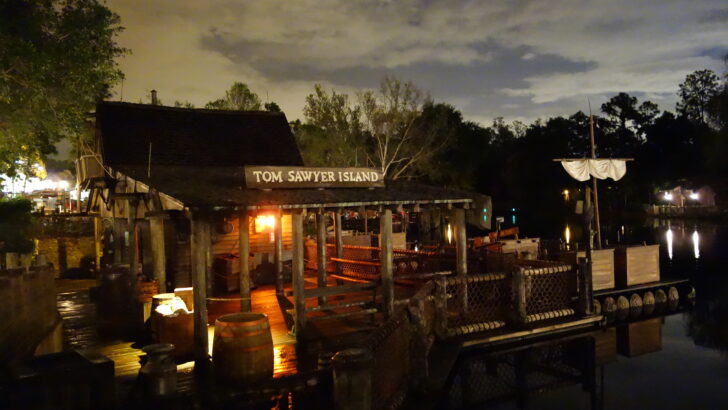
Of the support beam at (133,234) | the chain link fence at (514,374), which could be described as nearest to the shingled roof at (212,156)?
the support beam at (133,234)

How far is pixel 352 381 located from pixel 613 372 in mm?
10256

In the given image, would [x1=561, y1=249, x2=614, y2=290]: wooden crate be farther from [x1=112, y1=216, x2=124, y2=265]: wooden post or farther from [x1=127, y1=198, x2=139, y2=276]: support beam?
[x1=112, y1=216, x2=124, y2=265]: wooden post

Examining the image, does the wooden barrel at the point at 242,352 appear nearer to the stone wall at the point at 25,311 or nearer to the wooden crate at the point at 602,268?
the stone wall at the point at 25,311

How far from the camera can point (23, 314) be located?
11.7 metres

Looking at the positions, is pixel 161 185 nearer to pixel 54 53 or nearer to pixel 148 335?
pixel 148 335

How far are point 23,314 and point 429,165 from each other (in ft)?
117

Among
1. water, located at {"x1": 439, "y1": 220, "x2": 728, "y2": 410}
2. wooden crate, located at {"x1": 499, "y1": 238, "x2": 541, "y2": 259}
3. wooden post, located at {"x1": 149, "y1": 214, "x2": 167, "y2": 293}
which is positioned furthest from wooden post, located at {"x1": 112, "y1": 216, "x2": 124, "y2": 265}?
wooden crate, located at {"x1": 499, "y1": 238, "x2": 541, "y2": 259}

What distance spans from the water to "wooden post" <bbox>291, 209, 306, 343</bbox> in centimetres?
347

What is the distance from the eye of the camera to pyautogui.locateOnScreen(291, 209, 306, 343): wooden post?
11.2 m

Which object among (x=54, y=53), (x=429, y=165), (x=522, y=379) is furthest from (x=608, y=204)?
(x=54, y=53)

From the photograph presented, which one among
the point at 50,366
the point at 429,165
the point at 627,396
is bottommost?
the point at 627,396

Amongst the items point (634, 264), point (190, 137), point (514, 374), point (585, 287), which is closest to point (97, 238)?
point (190, 137)

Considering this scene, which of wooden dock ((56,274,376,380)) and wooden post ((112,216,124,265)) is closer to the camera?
wooden dock ((56,274,376,380))

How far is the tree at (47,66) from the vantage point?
547 inches
